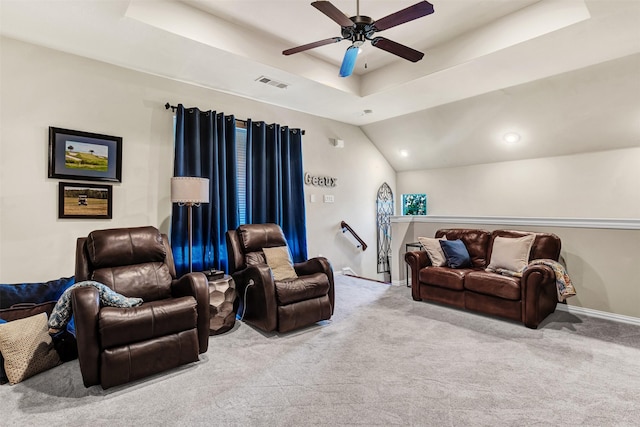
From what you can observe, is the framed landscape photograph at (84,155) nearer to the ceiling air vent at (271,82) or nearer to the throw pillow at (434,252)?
the ceiling air vent at (271,82)

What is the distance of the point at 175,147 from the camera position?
12.7ft

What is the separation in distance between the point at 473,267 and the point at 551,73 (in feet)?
8.19

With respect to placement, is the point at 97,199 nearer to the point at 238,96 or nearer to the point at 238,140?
the point at 238,140

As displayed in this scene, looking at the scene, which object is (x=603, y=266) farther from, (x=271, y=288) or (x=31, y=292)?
(x=31, y=292)

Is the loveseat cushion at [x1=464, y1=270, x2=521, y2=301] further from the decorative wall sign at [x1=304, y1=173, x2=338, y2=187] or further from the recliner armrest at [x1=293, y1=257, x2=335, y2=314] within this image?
the decorative wall sign at [x1=304, y1=173, x2=338, y2=187]

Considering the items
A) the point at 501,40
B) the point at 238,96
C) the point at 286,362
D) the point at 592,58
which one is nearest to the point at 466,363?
the point at 286,362

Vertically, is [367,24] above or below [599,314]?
above

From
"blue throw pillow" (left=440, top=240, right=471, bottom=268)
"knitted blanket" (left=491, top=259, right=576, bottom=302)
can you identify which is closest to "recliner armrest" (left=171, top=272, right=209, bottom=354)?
"blue throw pillow" (left=440, top=240, right=471, bottom=268)

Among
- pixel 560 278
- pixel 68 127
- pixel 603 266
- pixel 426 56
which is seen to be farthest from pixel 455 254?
pixel 68 127

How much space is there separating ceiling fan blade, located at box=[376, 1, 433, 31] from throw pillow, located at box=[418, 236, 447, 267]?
8.96ft

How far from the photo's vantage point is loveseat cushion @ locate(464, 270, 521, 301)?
3350 mm

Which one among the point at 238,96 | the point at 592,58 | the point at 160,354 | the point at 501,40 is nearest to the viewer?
the point at 160,354

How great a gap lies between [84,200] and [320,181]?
329cm

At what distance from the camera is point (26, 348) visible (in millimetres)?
2389
